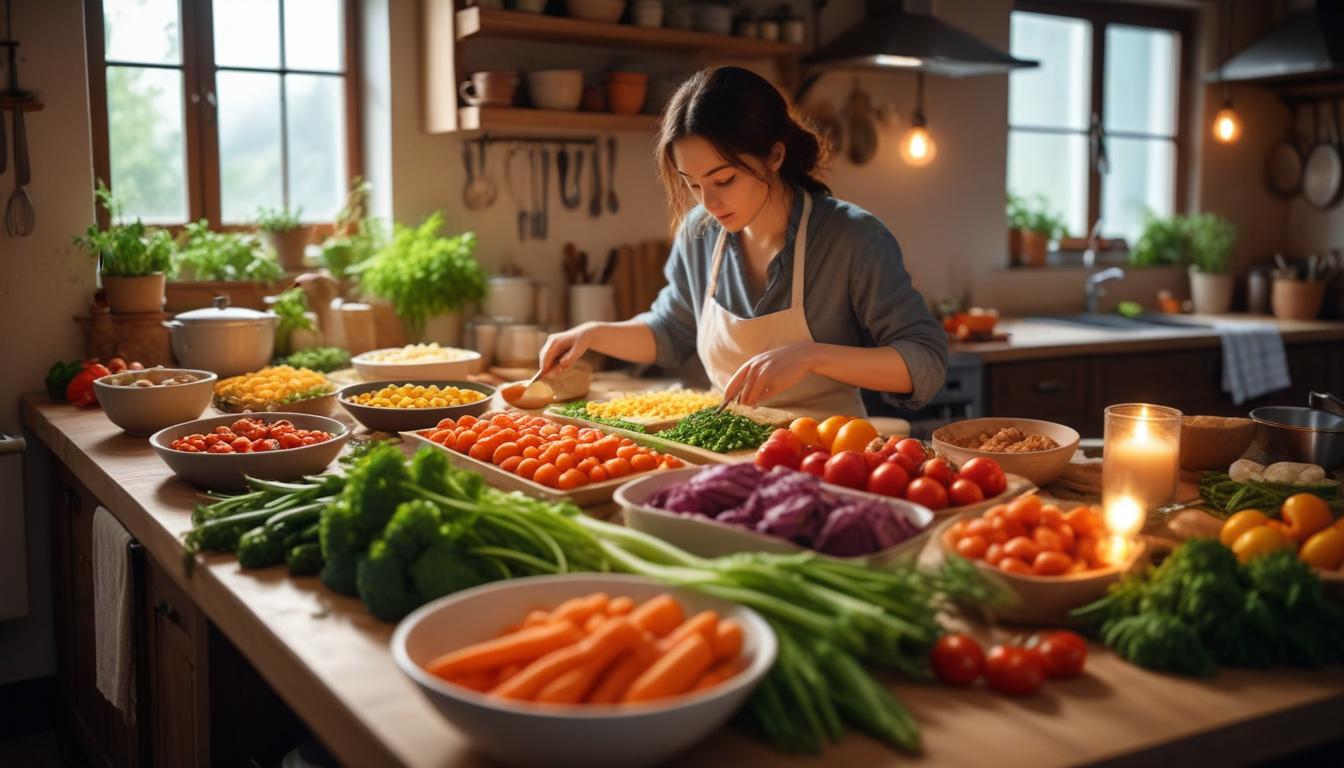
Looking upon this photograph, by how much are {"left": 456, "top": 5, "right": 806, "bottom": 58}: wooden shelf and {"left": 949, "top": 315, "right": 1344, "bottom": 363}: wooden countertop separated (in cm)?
137

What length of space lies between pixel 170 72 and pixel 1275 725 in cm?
386

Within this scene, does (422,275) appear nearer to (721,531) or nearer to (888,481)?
(888,481)

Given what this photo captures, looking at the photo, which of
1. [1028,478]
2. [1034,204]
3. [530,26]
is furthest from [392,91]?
[1034,204]

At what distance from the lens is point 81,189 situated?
3672mm

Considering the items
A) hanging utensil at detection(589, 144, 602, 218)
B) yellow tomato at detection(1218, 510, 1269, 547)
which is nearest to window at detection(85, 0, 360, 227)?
hanging utensil at detection(589, 144, 602, 218)

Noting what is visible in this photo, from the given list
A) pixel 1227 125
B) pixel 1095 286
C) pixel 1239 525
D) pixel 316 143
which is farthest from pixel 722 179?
pixel 1227 125

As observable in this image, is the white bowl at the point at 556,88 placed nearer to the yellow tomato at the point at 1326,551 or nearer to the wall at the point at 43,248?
the wall at the point at 43,248

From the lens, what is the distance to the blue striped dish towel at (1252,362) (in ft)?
16.5

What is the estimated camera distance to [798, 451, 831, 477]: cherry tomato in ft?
6.34

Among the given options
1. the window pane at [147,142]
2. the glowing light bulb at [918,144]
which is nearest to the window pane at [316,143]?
the window pane at [147,142]

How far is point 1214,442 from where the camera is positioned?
229 centimetres

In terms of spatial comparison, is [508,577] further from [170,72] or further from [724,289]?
[170,72]

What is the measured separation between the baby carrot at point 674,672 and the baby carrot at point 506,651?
101 millimetres

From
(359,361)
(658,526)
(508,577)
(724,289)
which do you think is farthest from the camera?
(359,361)
